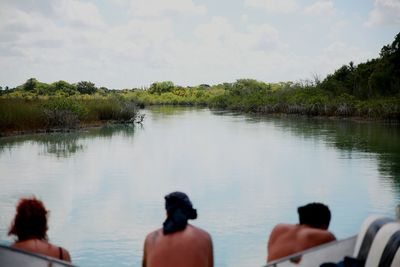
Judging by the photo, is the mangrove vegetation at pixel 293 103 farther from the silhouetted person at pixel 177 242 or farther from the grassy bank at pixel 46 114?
the silhouetted person at pixel 177 242

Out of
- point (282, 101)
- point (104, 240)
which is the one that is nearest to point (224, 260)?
point (104, 240)

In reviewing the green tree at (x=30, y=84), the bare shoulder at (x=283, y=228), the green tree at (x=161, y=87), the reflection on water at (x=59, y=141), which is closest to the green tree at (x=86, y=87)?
A: the green tree at (x=30, y=84)

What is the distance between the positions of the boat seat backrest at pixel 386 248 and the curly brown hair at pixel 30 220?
1.16 metres

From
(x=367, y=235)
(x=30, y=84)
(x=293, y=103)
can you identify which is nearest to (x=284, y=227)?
(x=367, y=235)

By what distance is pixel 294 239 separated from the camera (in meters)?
2.32

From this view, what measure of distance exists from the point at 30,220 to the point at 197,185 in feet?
21.1

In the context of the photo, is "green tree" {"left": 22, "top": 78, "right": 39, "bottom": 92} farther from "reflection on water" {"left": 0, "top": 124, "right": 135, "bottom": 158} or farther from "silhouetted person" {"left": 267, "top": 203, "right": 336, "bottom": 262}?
"silhouetted person" {"left": 267, "top": 203, "right": 336, "bottom": 262}

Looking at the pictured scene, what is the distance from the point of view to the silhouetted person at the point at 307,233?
7.46 feet

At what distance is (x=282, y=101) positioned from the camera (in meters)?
38.8

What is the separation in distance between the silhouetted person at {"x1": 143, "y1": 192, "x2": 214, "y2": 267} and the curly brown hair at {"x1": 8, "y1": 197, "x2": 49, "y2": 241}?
40 centimetres

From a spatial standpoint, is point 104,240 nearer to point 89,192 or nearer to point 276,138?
point 89,192

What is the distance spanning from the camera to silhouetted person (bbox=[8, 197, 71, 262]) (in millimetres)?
2039

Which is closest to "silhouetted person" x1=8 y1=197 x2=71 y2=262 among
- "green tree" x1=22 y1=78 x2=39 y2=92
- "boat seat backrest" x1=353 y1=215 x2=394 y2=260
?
"boat seat backrest" x1=353 y1=215 x2=394 y2=260

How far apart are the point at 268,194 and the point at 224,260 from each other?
308cm
